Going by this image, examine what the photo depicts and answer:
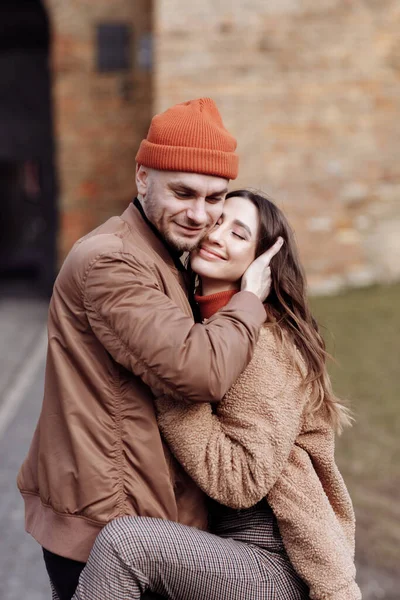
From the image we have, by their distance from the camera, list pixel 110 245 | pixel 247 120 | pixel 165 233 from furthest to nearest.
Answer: pixel 247 120 < pixel 165 233 < pixel 110 245

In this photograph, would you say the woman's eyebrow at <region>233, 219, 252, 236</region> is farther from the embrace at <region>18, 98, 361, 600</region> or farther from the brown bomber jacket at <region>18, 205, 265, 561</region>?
the brown bomber jacket at <region>18, 205, 265, 561</region>

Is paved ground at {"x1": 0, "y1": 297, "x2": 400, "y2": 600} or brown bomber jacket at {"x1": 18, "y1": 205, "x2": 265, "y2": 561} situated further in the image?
paved ground at {"x1": 0, "y1": 297, "x2": 400, "y2": 600}

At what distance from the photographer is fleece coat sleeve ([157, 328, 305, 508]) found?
5.96ft

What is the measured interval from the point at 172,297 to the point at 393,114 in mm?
7174

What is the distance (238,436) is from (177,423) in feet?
0.50

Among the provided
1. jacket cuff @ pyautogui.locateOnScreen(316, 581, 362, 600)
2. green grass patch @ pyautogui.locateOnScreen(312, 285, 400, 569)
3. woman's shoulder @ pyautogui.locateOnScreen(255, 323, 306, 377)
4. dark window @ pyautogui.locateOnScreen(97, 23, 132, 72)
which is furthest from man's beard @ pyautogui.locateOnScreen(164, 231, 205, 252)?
dark window @ pyautogui.locateOnScreen(97, 23, 132, 72)

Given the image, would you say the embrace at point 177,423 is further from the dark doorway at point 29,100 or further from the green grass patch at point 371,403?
the dark doorway at point 29,100

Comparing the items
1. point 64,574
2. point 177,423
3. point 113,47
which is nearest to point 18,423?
point 64,574

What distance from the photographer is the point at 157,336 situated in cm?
168

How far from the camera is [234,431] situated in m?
1.85

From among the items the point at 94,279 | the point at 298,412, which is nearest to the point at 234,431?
the point at 298,412

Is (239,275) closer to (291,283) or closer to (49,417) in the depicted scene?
(291,283)

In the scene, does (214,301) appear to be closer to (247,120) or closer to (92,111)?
(247,120)

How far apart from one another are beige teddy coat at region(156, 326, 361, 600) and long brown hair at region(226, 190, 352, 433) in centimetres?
5
